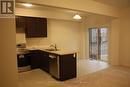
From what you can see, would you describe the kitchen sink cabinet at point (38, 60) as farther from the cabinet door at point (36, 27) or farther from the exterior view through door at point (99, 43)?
the exterior view through door at point (99, 43)

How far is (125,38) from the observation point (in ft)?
19.8

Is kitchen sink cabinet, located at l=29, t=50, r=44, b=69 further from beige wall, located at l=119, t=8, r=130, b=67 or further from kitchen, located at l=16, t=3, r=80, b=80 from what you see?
beige wall, located at l=119, t=8, r=130, b=67

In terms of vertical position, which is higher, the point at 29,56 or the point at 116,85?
the point at 29,56

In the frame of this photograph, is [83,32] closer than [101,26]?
No

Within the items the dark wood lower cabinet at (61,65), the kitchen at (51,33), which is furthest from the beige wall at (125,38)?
the dark wood lower cabinet at (61,65)

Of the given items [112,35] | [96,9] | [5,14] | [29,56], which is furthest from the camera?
[112,35]

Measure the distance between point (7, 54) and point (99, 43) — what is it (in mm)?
5699

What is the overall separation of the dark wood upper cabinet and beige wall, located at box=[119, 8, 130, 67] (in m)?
3.63

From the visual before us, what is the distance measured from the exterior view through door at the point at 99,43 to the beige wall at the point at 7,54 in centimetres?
542

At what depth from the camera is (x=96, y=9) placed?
494 cm

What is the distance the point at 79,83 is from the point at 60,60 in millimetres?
934

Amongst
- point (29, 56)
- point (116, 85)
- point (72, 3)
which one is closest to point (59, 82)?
point (116, 85)

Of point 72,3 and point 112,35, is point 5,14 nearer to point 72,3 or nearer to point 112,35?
point 72,3

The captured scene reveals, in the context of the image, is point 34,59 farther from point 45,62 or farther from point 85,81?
point 85,81
